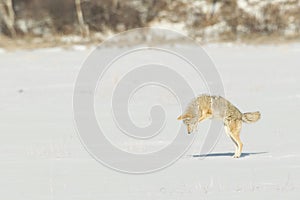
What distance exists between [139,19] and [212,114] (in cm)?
2596

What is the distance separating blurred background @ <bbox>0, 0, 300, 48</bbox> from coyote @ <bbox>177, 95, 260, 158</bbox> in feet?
71.8

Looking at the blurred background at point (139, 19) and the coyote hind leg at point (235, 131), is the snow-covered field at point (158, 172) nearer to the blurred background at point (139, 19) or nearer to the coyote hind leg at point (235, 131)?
the coyote hind leg at point (235, 131)

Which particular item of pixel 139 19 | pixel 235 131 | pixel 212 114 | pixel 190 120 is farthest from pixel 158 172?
pixel 139 19

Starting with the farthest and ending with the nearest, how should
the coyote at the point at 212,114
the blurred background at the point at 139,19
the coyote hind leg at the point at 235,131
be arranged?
the blurred background at the point at 139,19, the coyote hind leg at the point at 235,131, the coyote at the point at 212,114

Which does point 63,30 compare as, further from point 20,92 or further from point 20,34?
point 20,92

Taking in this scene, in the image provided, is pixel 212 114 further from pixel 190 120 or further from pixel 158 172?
pixel 158 172

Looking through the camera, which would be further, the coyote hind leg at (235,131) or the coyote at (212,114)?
the coyote hind leg at (235,131)

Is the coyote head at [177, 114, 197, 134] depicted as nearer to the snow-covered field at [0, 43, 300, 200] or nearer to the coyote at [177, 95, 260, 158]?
the coyote at [177, 95, 260, 158]

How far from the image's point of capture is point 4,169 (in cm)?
894

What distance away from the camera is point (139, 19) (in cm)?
3475

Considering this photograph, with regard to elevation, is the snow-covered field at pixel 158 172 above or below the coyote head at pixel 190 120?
below

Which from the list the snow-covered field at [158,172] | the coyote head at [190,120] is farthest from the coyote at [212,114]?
the snow-covered field at [158,172]

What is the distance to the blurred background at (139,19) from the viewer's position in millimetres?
32219

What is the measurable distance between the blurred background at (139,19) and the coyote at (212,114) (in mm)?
21872
